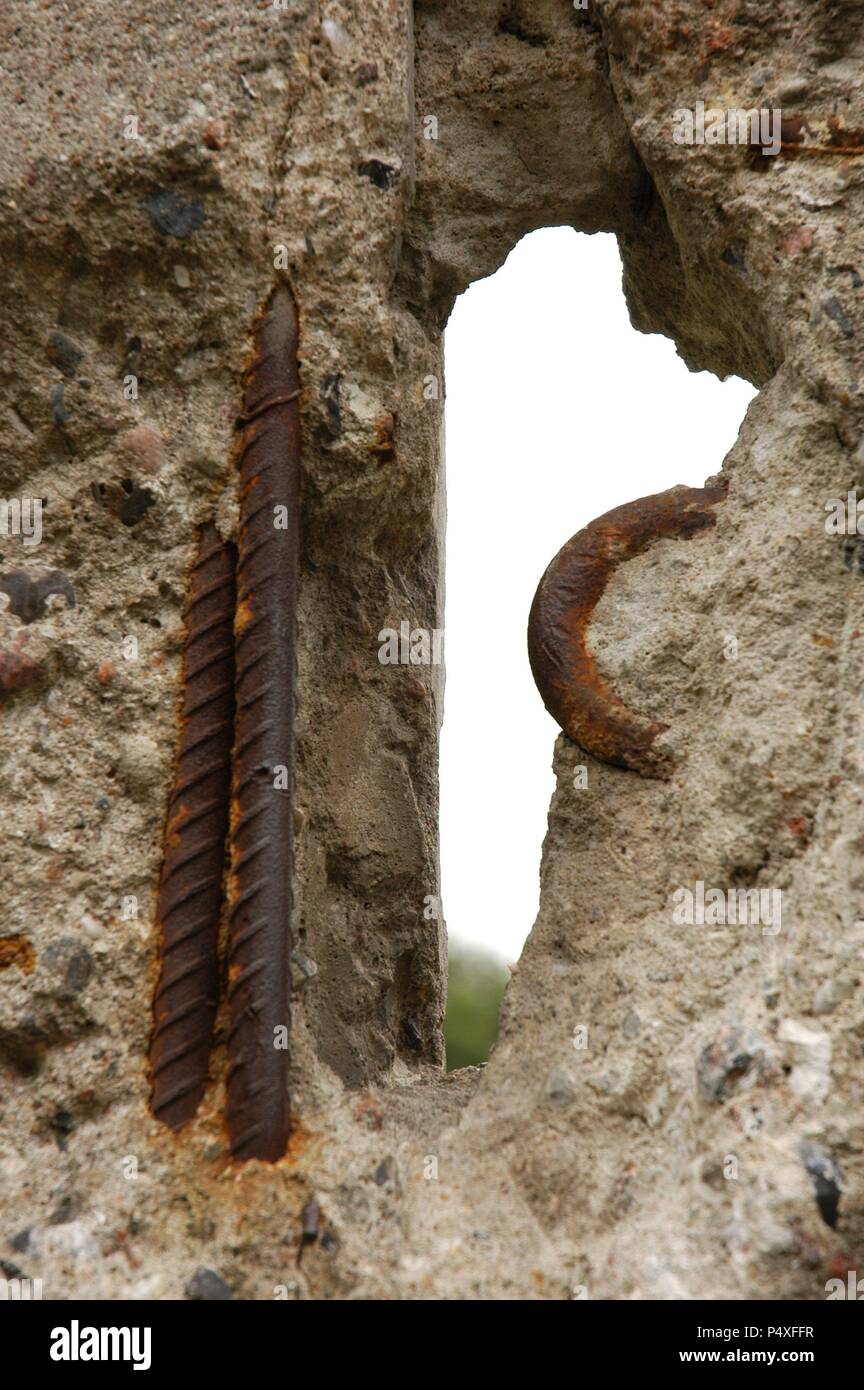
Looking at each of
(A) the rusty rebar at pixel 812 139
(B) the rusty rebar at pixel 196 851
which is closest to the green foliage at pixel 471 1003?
(B) the rusty rebar at pixel 196 851

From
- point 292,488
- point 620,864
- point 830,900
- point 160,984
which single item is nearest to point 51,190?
point 292,488

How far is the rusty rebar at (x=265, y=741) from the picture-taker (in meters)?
1.45

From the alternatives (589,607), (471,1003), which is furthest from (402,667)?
(471,1003)

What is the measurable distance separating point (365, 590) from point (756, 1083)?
2.90 feet

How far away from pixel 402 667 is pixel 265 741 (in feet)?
1.45

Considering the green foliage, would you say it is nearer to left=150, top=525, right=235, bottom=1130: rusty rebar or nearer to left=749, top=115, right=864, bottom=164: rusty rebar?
left=150, top=525, right=235, bottom=1130: rusty rebar

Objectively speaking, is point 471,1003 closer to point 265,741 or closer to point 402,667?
point 402,667

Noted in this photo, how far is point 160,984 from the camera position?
4.87 feet

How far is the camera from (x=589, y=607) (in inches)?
68.9

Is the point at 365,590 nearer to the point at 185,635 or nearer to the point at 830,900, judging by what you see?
the point at 185,635

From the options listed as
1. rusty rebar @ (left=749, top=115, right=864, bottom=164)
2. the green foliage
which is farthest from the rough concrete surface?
the green foliage

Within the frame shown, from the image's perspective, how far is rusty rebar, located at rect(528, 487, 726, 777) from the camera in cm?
169

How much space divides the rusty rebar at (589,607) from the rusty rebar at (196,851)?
1.37 feet

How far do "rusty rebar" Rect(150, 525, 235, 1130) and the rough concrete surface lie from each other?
0.02 m
